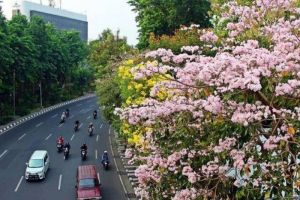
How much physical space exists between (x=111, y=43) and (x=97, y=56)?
223 centimetres

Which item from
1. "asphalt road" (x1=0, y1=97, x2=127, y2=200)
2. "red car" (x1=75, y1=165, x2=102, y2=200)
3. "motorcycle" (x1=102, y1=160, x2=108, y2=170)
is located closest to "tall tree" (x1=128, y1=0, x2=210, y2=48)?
"asphalt road" (x1=0, y1=97, x2=127, y2=200)

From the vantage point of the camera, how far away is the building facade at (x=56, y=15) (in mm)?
114750

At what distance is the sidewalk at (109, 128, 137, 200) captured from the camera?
26.5m

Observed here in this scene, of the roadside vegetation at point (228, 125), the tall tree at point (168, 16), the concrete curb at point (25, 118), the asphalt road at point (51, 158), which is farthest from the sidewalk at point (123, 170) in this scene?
the roadside vegetation at point (228, 125)

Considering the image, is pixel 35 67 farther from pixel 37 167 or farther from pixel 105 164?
pixel 37 167

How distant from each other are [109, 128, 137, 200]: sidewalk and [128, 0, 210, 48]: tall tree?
8.26 meters

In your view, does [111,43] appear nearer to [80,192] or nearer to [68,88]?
[68,88]

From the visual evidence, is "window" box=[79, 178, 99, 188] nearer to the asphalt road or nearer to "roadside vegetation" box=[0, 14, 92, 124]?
the asphalt road

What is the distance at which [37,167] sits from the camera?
29.8 metres

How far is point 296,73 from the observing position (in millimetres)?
8461

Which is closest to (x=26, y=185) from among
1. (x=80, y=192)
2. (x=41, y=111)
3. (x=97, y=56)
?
(x=80, y=192)

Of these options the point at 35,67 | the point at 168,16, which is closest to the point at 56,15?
the point at 35,67

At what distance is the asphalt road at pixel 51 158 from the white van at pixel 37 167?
0.37m

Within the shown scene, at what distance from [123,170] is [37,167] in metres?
5.08
